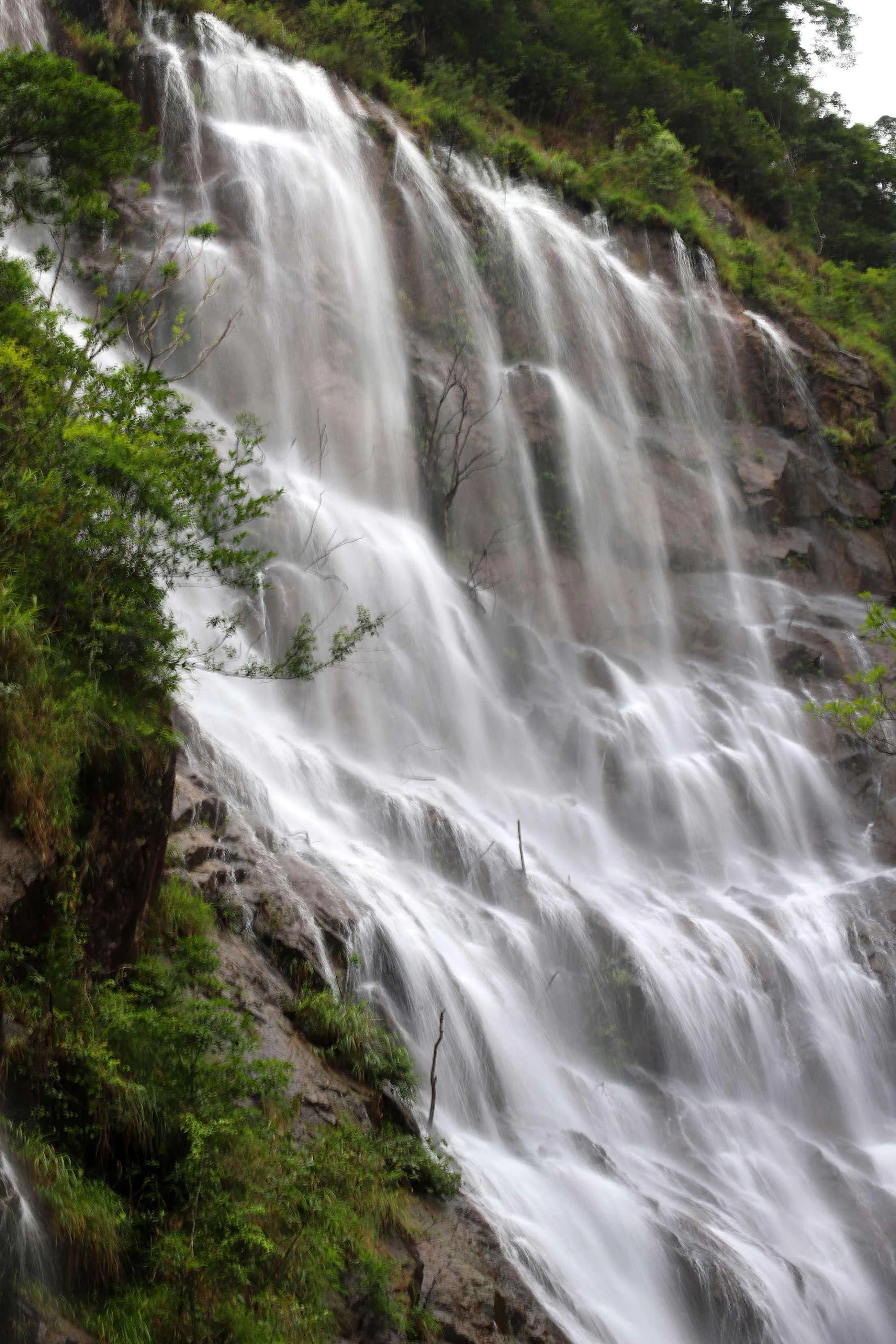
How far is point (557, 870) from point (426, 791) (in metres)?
2.02

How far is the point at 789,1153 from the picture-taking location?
35.9ft

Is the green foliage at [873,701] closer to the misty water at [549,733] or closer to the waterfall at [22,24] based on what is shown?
the misty water at [549,733]

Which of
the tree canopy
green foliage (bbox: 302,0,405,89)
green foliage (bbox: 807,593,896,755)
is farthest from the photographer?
the tree canopy

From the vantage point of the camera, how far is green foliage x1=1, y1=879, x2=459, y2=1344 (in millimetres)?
4746

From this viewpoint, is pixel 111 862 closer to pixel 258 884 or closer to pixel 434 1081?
pixel 258 884

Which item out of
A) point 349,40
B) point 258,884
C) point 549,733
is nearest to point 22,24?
point 349,40

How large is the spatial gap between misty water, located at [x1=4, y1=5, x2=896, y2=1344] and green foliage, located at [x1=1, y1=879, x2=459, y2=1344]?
1.90 meters

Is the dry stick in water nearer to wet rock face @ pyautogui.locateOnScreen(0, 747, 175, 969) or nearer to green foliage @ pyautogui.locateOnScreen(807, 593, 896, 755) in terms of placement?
wet rock face @ pyautogui.locateOnScreen(0, 747, 175, 969)

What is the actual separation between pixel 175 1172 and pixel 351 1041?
229 centimetres

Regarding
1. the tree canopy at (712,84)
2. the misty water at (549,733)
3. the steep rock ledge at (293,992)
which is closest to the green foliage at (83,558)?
the steep rock ledge at (293,992)

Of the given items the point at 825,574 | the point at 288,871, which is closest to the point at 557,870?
the point at 288,871

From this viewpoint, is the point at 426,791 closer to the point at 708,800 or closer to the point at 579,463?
the point at 708,800

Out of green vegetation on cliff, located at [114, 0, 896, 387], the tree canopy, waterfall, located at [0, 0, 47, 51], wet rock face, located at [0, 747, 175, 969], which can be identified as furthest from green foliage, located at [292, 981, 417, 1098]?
the tree canopy

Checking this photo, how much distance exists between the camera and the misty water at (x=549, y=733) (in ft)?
29.3
